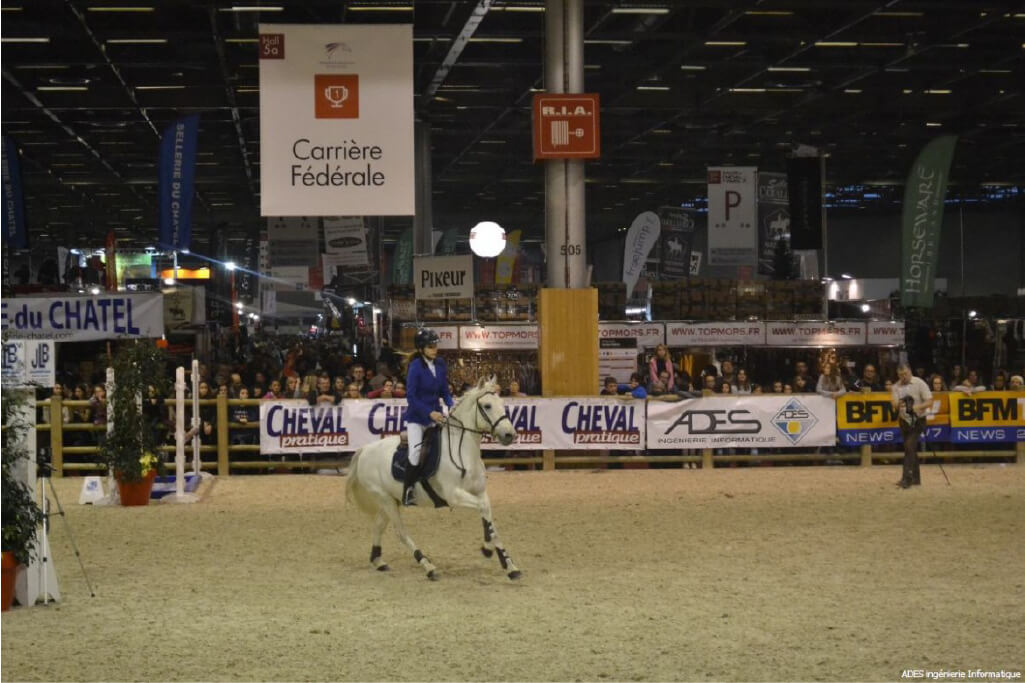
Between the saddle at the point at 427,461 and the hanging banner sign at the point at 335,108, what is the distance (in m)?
5.81

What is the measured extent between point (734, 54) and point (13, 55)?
16.7m

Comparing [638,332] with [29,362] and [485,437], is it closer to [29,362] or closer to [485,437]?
[485,437]

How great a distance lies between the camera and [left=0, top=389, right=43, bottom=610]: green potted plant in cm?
1017

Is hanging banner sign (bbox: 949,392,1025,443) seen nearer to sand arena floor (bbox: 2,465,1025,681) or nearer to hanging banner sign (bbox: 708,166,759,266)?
sand arena floor (bbox: 2,465,1025,681)

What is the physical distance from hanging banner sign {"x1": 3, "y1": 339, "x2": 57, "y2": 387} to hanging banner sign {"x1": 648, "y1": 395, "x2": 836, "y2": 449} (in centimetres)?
944

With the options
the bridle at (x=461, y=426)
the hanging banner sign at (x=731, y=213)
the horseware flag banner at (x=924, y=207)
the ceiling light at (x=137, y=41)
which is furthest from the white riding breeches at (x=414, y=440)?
→ the hanging banner sign at (x=731, y=213)

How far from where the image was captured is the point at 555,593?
35.6ft

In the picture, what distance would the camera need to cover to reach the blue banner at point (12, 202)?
2856 cm

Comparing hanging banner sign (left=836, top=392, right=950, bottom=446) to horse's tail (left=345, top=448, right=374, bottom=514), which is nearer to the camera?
horse's tail (left=345, top=448, right=374, bottom=514)

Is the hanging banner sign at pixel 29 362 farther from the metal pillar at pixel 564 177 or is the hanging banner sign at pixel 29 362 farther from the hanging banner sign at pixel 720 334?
the hanging banner sign at pixel 720 334

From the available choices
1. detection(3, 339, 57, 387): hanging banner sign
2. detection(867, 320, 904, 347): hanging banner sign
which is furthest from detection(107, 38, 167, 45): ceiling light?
detection(867, 320, 904, 347): hanging banner sign

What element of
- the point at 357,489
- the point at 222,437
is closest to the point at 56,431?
the point at 222,437

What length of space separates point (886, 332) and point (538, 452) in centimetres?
1125

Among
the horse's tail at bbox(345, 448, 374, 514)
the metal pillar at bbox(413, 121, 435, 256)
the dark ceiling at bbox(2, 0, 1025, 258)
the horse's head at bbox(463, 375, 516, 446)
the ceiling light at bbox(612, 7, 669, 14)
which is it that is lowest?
the horse's tail at bbox(345, 448, 374, 514)
